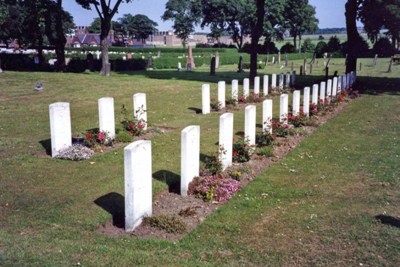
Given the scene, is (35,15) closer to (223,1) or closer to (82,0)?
(82,0)

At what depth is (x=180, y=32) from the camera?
10738cm

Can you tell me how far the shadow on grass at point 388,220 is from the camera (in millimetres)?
5807

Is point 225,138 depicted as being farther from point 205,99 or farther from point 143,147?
point 205,99

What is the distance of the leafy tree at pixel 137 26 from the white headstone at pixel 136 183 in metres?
141

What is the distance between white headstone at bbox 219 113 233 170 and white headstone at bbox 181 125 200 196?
100cm

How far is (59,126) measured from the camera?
29.9 feet

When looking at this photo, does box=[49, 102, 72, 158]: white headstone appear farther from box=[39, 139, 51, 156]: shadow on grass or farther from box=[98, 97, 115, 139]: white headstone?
box=[98, 97, 115, 139]: white headstone

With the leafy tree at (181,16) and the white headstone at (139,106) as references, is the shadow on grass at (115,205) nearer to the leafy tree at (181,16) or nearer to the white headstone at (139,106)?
the white headstone at (139,106)

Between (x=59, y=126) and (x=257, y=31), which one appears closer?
(x=59, y=126)

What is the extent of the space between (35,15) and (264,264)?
3581 centimetres

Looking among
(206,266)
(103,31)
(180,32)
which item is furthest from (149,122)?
(180,32)

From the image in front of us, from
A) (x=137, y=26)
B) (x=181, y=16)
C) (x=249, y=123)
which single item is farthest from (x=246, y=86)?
(x=137, y=26)

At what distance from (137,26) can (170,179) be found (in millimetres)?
142439

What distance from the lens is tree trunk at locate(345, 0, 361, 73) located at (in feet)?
83.4
